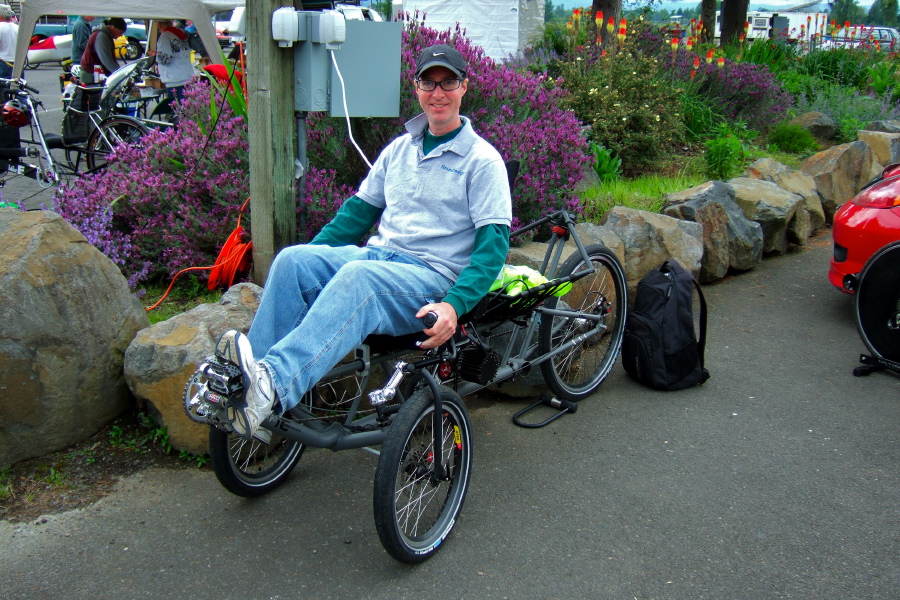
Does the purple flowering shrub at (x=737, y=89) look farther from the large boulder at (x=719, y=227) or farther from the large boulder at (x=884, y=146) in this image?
the large boulder at (x=719, y=227)

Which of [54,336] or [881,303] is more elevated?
[54,336]

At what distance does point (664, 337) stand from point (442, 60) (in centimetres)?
213

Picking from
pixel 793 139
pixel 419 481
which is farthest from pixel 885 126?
pixel 419 481

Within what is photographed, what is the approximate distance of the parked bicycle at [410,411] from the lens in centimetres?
279

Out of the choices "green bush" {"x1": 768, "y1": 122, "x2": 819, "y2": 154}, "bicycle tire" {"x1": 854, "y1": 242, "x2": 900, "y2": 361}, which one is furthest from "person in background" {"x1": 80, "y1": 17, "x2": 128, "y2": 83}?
"bicycle tire" {"x1": 854, "y1": 242, "x2": 900, "y2": 361}

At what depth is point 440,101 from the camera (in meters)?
3.35

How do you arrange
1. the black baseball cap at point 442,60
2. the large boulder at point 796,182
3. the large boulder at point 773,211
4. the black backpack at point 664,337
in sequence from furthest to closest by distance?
the large boulder at point 796,182 → the large boulder at point 773,211 → the black backpack at point 664,337 → the black baseball cap at point 442,60

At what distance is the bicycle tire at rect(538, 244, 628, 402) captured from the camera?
4.23 m

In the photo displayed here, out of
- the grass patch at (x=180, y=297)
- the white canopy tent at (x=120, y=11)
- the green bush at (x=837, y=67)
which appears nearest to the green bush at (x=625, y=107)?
the white canopy tent at (x=120, y=11)

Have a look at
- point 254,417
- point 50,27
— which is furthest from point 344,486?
point 50,27

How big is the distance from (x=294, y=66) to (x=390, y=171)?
1174mm

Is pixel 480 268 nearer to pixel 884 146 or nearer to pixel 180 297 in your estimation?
pixel 180 297

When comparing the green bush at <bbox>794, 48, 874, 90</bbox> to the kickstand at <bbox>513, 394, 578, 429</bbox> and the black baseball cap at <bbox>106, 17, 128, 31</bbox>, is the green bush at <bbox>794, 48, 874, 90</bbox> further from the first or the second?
the kickstand at <bbox>513, 394, 578, 429</bbox>

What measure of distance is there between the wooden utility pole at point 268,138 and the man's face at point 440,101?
3.86 ft
